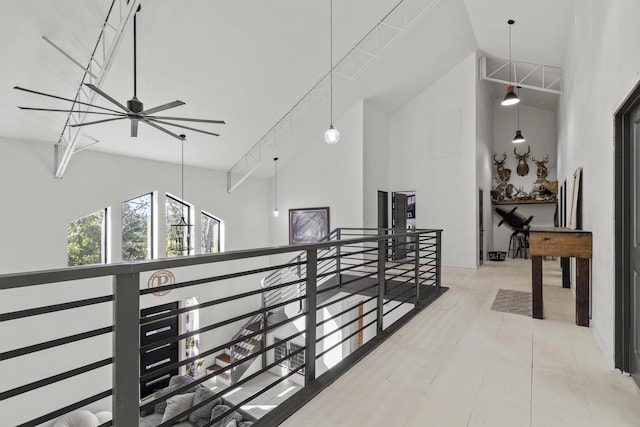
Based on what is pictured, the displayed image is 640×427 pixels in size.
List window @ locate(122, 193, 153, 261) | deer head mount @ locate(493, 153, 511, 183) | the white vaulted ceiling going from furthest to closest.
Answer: deer head mount @ locate(493, 153, 511, 183)
window @ locate(122, 193, 153, 261)
the white vaulted ceiling

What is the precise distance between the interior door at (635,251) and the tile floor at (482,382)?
214 mm

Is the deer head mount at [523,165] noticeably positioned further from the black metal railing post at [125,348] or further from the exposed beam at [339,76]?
the black metal railing post at [125,348]

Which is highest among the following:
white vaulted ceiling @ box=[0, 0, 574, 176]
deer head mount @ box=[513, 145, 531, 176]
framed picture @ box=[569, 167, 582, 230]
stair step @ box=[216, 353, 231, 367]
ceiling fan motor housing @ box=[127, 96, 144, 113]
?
white vaulted ceiling @ box=[0, 0, 574, 176]

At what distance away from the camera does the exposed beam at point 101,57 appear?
11.4ft

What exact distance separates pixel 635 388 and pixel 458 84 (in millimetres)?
6807

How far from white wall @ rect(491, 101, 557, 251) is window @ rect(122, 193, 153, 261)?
9349 mm

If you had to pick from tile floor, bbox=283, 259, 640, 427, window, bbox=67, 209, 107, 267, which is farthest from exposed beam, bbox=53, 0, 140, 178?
tile floor, bbox=283, 259, 640, 427

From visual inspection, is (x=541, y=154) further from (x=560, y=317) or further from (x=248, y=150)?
(x=248, y=150)

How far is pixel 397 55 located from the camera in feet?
21.0

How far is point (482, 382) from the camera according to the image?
2.22 metres

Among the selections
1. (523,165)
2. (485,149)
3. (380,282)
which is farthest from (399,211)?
(380,282)

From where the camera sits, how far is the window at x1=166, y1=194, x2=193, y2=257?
304 inches

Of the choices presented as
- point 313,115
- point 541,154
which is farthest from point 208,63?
point 541,154

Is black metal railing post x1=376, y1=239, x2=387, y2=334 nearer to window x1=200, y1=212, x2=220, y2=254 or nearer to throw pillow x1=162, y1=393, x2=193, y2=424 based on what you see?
throw pillow x1=162, y1=393, x2=193, y2=424
